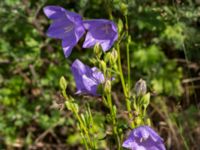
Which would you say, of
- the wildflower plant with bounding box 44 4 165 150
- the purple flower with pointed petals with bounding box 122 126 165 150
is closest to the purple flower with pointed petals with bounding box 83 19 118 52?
the wildflower plant with bounding box 44 4 165 150

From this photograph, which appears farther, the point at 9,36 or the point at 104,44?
the point at 9,36

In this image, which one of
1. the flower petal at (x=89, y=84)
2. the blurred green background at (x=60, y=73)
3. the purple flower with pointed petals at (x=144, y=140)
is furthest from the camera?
the blurred green background at (x=60, y=73)

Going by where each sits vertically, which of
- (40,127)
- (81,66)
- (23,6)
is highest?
(81,66)

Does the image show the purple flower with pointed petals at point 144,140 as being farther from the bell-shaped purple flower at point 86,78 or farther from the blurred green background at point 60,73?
the blurred green background at point 60,73

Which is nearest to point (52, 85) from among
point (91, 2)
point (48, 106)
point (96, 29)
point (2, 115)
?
point (48, 106)

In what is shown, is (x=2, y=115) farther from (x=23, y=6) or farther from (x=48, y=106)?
(x=23, y=6)

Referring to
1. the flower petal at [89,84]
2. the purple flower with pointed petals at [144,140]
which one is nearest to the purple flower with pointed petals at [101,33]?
the flower petal at [89,84]
